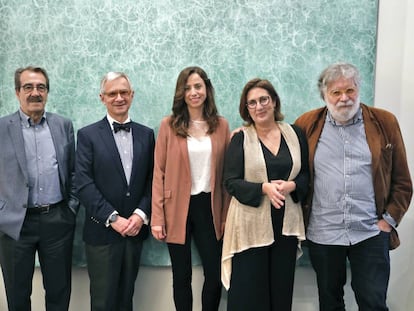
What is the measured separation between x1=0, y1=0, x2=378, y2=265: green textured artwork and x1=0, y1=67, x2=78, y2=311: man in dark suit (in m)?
0.39

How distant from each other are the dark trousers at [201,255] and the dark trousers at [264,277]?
0.60ft

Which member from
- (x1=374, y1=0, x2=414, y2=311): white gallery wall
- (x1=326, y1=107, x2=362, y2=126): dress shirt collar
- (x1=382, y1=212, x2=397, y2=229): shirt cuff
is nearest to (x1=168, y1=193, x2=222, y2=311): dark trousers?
(x1=326, y1=107, x2=362, y2=126): dress shirt collar

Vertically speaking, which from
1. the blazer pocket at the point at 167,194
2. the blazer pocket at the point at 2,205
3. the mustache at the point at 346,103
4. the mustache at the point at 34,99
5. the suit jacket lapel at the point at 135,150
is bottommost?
the blazer pocket at the point at 2,205

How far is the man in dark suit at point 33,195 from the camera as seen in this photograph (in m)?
2.21

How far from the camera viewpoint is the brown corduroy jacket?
2041mm

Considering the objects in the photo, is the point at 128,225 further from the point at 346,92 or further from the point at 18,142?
the point at 346,92

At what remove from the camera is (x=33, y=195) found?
2.24 metres

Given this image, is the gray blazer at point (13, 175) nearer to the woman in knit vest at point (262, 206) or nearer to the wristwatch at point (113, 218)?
the wristwatch at point (113, 218)

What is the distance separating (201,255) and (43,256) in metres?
0.94

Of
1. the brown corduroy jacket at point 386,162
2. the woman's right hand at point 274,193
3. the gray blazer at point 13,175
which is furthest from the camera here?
the gray blazer at point 13,175

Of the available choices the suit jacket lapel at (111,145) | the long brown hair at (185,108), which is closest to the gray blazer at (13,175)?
the suit jacket lapel at (111,145)

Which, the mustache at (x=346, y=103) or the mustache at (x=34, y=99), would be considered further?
the mustache at (x=34, y=99)

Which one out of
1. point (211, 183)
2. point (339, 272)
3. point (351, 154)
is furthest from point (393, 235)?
point (211, 183)

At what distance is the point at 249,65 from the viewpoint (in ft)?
8.43
